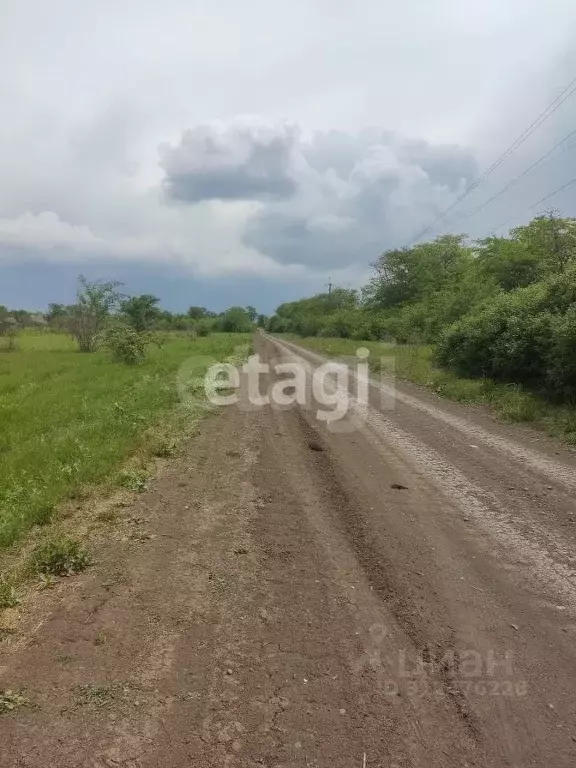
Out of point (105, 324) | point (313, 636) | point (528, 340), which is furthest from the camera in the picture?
point (105, 324)

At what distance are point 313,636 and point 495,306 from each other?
1388 cm

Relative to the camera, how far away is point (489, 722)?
2.68 metres

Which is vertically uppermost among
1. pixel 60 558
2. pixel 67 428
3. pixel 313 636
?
pixel 67 428

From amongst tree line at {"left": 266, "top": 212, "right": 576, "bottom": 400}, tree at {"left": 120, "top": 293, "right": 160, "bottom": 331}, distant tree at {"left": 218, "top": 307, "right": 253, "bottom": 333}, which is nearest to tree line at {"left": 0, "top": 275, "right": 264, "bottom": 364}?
tree at {"left": 120, "top": 293, "right": 160, "bottom": 331}

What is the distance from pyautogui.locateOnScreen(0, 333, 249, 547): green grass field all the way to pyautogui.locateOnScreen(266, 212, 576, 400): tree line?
309 inches

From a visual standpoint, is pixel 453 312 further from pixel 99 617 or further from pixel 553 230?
pixel 99 617

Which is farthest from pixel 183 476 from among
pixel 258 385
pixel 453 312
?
pixel 453 312

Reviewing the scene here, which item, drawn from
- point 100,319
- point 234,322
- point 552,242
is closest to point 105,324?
point 100,319

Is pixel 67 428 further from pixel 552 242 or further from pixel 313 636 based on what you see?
pixel 552 242

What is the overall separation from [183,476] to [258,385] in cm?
902

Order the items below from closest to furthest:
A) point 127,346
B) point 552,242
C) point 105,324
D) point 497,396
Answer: point 497,396 → point 552,242 → point 127,346 → point 105,324

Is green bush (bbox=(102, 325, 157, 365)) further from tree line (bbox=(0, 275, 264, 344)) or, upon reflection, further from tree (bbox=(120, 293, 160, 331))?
tree (bbox=(120, 293, 160, 331))

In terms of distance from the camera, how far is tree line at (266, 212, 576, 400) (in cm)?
1202

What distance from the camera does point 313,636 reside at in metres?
3.36
